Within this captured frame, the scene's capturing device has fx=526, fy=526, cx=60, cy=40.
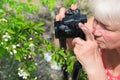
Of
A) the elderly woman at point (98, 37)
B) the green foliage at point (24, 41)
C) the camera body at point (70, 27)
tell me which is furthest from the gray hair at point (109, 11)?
the green foliage at point (24, 41)

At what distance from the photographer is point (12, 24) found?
309cm

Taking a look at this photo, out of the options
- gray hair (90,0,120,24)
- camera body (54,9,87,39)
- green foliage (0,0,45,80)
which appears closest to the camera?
gray hair (90,0,120,24)

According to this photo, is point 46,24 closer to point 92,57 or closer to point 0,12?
point 0,12

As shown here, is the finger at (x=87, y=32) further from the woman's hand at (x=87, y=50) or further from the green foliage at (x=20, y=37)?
the green foliage at (x=20, y=37)

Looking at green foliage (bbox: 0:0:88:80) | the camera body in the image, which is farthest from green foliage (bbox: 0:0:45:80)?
the camera body

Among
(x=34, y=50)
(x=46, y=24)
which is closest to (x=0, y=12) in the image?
(x=34, y=50)

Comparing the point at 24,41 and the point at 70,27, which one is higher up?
the point at 70,27

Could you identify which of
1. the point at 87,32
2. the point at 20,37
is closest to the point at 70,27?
the point at 87,32

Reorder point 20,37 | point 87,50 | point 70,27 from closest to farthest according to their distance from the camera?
point 87,50, point 70,27, point 20,37

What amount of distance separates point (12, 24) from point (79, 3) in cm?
162

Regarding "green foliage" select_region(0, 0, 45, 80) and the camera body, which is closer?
the camera body

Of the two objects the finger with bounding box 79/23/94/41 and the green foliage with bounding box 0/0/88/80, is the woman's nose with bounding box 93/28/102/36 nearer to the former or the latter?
the finger with bounding box 79/23/94/41

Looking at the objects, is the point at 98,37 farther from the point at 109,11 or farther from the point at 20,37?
the point at 20,37

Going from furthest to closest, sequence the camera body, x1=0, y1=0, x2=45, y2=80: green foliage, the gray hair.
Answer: x1=0, y1=0, x2=45, y2=80: green foliage → the camera body → the gray hair
